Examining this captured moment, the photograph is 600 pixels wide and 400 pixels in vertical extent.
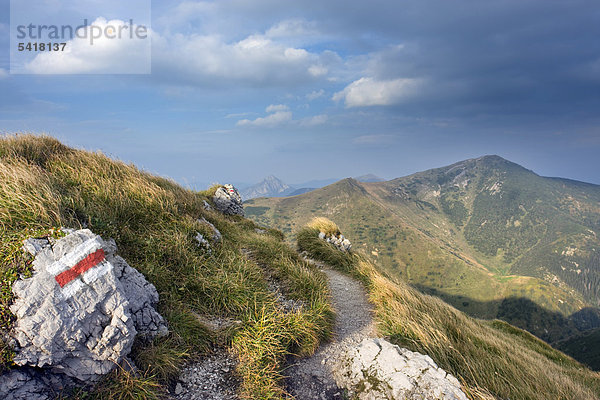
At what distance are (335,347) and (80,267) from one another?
5955 mm

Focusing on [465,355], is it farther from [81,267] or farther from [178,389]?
[81,267]

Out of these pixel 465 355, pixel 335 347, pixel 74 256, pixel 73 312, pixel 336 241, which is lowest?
pixel 465 355

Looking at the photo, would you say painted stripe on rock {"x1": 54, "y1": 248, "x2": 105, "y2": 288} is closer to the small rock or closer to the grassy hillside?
the grassy hillside

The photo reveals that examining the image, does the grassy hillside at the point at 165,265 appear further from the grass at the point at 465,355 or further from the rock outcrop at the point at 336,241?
the rock outcrop at the point at 336,241

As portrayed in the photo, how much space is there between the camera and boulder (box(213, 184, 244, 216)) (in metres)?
19.0

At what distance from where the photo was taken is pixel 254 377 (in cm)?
559

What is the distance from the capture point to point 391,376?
5.75 meters

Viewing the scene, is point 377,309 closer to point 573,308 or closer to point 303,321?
point 303,321

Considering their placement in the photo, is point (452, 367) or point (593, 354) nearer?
point (452, 367)

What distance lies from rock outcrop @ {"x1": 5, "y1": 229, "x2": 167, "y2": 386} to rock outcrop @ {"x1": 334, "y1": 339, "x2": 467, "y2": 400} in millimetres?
4528

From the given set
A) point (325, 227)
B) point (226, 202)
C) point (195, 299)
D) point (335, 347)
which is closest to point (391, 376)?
point (335, 347)

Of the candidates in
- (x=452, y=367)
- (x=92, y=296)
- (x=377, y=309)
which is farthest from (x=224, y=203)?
(x=452, y=367)

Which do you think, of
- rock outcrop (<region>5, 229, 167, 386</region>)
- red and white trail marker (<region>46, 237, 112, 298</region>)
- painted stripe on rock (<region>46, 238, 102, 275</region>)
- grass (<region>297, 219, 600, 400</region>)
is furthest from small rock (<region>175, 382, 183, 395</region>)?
grass (<region>297, 219, 600, 400</region>)

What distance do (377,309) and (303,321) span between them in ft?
10.9
